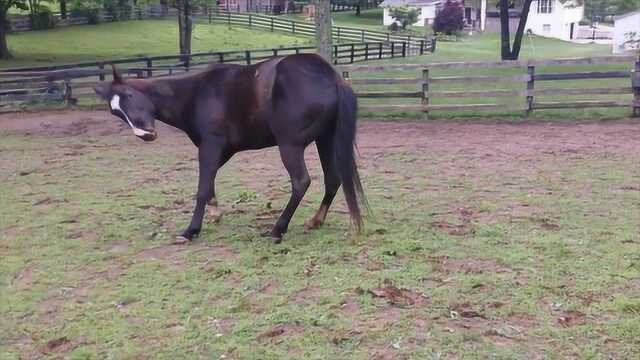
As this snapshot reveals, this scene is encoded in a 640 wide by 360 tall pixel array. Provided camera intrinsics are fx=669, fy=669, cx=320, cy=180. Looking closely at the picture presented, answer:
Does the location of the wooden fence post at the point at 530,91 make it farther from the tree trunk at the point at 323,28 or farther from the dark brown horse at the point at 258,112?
the dark brown horse at the point at 258,112

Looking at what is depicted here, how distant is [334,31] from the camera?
42.6 metres

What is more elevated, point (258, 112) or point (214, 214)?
point (258, 112)

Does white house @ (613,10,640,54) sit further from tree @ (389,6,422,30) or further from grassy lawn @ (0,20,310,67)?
grassy lawn @ (0,20,310,67)

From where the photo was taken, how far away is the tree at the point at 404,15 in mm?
54509

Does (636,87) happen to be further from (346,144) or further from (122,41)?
(122,41)

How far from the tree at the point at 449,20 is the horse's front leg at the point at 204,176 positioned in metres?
48.6

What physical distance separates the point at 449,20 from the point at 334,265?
162 feet

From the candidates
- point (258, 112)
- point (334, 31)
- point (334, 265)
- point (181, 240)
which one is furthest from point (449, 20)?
point (334, 265)

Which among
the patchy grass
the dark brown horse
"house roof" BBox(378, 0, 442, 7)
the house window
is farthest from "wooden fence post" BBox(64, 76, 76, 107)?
the house window

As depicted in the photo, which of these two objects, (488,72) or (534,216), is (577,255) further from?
(488,72)

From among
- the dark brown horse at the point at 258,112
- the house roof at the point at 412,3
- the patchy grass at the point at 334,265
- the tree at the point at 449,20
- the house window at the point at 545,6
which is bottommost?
the patchy grass at the point at 334,265

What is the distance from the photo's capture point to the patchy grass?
3518 mm

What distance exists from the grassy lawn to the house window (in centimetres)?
2719

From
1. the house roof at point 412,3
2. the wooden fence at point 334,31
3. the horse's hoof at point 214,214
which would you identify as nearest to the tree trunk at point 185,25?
the wooden fence at point 334,31
